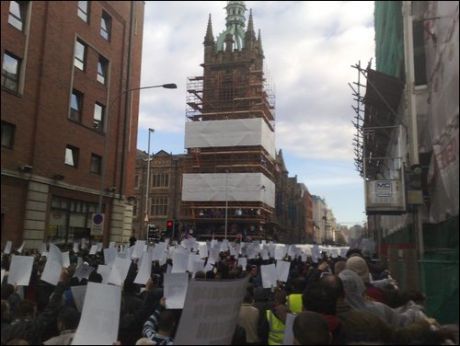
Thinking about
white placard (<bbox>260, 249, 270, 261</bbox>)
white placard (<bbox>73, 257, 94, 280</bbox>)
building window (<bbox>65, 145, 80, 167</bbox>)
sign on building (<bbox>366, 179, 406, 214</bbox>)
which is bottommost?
white placard (<bbox>73, 257, 94, 280</bbox>)

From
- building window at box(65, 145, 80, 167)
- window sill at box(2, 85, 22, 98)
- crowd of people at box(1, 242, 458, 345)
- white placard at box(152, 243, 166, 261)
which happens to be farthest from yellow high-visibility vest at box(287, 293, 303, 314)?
building window at box(65, 145, 80, 167)

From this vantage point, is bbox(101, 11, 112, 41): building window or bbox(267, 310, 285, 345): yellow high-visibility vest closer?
bbox(267, 310, 285, 345): yellow high-visibility vest

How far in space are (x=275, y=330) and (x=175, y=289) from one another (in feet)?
3.82

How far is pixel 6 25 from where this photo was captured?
18.9 meters

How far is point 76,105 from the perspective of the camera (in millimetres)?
23719

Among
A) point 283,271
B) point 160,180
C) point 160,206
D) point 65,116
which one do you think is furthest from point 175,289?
point 160,180

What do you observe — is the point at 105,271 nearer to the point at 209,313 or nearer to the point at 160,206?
the point at 209,313

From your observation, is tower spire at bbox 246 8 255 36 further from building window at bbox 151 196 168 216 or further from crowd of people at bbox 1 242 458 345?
crowd of people at bbox 1 242 458 345

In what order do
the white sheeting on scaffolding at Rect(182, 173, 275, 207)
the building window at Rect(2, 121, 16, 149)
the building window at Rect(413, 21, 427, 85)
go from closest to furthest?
A: 1. the building window at Rect(413, 21, 427, 85)
2. the building window at Rect(2, 121, 16, 149)
3. the white sheeting on scaffolding at Rect(182, 173, 275, 207)

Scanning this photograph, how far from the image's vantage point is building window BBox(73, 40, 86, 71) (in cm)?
2353

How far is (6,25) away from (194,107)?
47845 millimetres

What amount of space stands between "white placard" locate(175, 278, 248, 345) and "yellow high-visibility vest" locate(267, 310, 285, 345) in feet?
5.69

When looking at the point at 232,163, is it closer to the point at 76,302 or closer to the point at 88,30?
the point at 88,30

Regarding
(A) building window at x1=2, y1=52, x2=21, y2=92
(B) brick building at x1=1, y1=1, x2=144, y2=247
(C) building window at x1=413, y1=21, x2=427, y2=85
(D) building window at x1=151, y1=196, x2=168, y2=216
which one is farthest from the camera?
(D) building window at x1=151, y1=196, x2=168, y2=216
